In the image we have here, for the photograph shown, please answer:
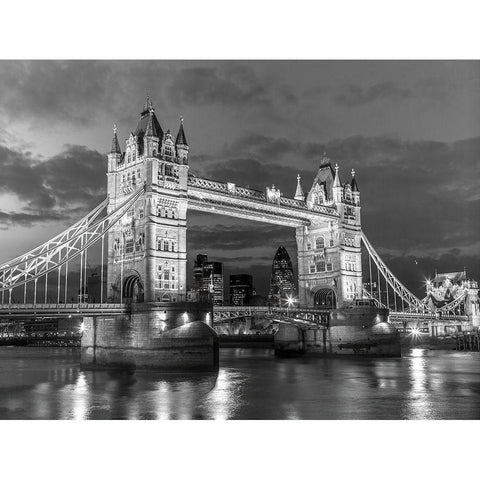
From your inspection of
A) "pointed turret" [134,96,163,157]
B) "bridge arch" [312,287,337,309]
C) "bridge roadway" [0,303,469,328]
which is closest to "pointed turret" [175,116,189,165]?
"pointed turret" [134,96,163,157]

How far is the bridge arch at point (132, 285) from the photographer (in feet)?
128

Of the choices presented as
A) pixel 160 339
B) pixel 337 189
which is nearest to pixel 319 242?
pixel 337 189

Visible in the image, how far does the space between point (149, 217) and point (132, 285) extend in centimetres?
574

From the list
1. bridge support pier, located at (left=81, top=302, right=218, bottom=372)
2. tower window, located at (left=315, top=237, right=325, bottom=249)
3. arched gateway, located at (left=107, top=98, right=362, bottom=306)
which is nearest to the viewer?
bridge support pier, located at (left=81, top=302, right=218, bottom=372)

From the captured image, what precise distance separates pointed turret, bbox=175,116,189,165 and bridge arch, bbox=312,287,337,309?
21.7 metres

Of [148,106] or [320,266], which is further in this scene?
[320,266]

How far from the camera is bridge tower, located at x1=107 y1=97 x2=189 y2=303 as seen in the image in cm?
3812

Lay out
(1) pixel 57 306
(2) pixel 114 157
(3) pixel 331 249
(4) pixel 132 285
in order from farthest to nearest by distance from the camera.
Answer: (3) pixel 331 249
(4) pixel 132 285
(2) pixel 114 157
(1) pixel 57 306

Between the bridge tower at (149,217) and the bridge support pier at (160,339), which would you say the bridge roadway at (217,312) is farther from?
the bridge tower at (149,217)

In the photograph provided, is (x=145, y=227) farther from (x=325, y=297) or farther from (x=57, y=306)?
(x=325, y=297)

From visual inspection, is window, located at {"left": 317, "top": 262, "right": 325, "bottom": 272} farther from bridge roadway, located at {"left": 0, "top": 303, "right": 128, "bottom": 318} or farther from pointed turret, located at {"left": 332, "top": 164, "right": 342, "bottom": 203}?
bridge roadway, located at {"left": 0, "top": 303, "right": 128, "bottom": 318}

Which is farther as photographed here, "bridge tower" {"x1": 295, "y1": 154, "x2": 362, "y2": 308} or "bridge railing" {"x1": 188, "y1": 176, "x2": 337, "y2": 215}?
"bridge tower" {"x1": 295, "y1": 154, "x2": 362, "y2": 308}

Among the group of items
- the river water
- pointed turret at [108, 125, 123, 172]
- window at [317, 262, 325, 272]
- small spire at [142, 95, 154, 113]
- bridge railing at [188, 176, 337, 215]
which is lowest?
the river water

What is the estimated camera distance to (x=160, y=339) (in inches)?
1308
